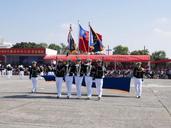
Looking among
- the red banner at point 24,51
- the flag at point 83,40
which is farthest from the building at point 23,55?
the flag at point 83,40

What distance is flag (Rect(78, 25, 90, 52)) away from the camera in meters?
26.0

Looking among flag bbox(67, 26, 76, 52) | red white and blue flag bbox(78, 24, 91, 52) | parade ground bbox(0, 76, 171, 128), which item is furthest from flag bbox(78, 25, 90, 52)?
parade ground bbox(0, 76, 171, 128)

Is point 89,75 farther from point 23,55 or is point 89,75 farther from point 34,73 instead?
point 23,55

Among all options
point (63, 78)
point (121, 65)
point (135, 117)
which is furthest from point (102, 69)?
point (121, 65)

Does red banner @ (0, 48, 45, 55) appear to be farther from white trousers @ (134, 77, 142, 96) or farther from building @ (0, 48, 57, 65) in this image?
white trousers @ (134, 77, 142, 96)

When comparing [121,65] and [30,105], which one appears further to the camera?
[121,65]

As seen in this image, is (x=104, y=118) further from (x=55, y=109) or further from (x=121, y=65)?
(x=121, y=65)

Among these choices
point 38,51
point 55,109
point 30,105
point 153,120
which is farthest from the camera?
point 38,51

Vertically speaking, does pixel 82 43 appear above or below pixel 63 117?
above

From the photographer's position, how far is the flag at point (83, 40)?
2600 cm

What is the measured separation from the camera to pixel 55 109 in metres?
13.5

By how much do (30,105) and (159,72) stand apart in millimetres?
39490

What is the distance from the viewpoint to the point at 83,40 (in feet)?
86.5

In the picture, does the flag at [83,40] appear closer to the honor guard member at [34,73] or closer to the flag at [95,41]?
the flag at [95,41]
